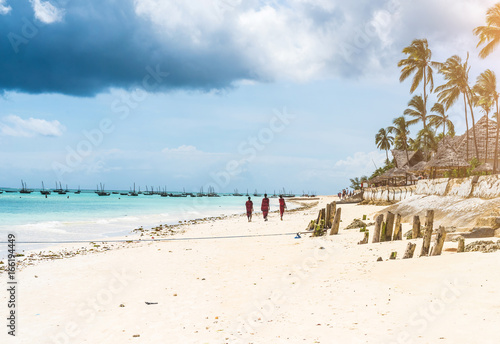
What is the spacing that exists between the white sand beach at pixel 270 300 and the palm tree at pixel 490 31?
25.4 metres

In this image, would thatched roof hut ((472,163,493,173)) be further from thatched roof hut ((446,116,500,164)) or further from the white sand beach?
the white sand beach

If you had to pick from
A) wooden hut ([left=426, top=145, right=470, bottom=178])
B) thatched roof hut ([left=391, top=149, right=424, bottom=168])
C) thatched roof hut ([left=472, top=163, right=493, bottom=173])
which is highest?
thatched roof hut ([left=391, top=149, right=424, bottom=168])

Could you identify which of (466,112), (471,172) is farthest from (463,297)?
(466,112)

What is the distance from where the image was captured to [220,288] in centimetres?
837

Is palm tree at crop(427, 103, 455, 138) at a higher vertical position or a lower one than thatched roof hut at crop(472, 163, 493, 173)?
higher

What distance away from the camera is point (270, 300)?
7.29m

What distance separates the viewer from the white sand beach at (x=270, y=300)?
18.0 feet

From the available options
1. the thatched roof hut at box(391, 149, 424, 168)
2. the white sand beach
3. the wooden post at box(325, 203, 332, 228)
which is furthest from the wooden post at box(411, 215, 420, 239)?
the thatched roof hut at box(391, 149, 424, 168)

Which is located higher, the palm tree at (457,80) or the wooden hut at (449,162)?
the palm tree at (457,80)

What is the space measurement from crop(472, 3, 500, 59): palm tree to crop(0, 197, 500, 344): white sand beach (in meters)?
25.4

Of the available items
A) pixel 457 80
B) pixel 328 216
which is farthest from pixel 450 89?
pixel 328 216

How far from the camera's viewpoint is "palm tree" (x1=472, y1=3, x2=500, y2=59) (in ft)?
91.5

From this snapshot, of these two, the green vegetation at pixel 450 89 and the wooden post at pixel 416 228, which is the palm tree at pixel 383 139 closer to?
the green vegetation at pixel 450 89

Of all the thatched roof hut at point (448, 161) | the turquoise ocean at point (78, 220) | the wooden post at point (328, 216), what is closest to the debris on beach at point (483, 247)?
the wooden post at point (328, 216)
